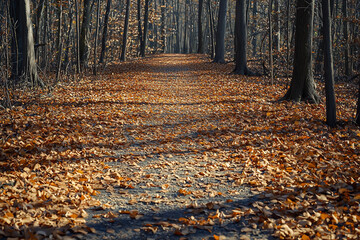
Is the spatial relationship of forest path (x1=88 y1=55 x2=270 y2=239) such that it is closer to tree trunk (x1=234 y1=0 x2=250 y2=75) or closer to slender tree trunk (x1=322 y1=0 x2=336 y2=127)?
slender tree trunk (x1=322 y1=0 x2=336 y2=127)

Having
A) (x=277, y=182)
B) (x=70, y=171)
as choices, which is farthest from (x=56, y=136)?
(x=277, y=182)

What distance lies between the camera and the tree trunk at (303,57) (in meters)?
10.2

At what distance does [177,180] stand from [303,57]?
7.34m

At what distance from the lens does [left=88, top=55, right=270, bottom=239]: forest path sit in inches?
146

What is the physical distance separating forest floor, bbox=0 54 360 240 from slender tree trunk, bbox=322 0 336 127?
422 millimetres

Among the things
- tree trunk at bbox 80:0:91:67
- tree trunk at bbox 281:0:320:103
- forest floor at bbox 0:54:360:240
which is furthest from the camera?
tree trunk at bbox 80:0:91:67

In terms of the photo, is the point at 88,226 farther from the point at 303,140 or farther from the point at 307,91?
the point at 307,91

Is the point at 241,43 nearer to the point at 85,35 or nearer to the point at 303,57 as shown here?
the point at 303,57

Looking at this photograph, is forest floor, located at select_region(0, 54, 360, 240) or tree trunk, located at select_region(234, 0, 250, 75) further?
tree trunk, located at select_region(234, 0, 250, 75)

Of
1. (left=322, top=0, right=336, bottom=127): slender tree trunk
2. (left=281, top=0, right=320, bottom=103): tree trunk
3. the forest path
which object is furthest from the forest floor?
(left=281, top=0, right=320, bottom=103): tree trunk

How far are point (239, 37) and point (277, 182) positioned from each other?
15.0 m

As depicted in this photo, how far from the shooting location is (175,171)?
567 centimetres

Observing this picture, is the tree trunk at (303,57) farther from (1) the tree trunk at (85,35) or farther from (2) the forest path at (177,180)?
→ (1) the tree trunk at (85,35)

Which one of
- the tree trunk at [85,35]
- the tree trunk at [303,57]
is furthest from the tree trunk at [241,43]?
the tree trunk at [85,35]
